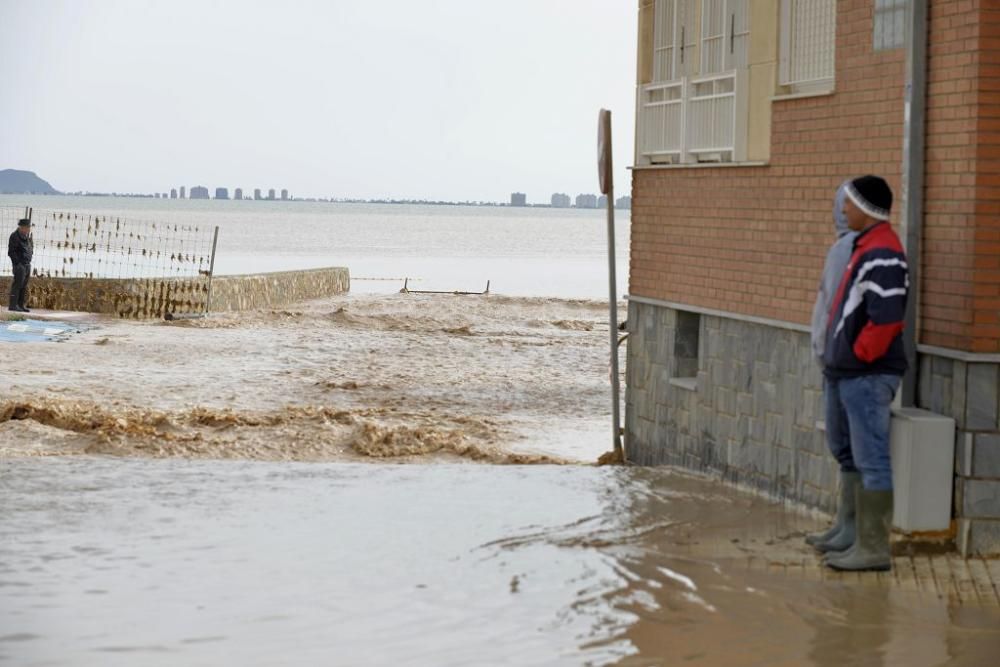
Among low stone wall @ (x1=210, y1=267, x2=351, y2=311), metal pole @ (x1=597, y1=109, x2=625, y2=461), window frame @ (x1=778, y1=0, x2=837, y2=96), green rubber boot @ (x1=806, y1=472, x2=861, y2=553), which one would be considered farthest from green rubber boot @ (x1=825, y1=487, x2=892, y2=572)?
low stone wall @ (x1=210, y1=267, x2=351, y2=311)

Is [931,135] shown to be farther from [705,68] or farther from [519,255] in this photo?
[519,255]

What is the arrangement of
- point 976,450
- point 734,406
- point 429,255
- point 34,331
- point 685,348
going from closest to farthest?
point 976,450
point 734,406
point 685,348
point 34,331
point 429,255

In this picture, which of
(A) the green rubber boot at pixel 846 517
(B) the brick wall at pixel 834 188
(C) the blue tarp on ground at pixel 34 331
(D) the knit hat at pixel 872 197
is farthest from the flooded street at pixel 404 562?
(C) the blue tarp on ground at pixel 34 331

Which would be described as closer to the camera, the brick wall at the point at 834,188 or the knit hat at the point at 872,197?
the knit hat at the point at 872,197

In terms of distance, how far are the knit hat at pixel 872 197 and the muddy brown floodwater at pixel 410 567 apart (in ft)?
5.79

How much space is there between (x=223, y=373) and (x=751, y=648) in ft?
54.3

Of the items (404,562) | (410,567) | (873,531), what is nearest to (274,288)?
(404,562)

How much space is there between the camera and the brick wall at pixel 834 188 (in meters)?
8.05

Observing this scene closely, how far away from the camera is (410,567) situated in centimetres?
800

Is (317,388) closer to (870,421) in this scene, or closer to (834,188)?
(834,188)

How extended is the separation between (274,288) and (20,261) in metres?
8.60

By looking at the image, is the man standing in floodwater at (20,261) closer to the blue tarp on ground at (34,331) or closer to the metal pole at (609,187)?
the blue tarp on ground at (34,331)

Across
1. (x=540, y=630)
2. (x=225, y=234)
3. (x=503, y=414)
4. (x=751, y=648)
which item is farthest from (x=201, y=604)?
(x=225, y=234)

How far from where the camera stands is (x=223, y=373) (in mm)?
22375
